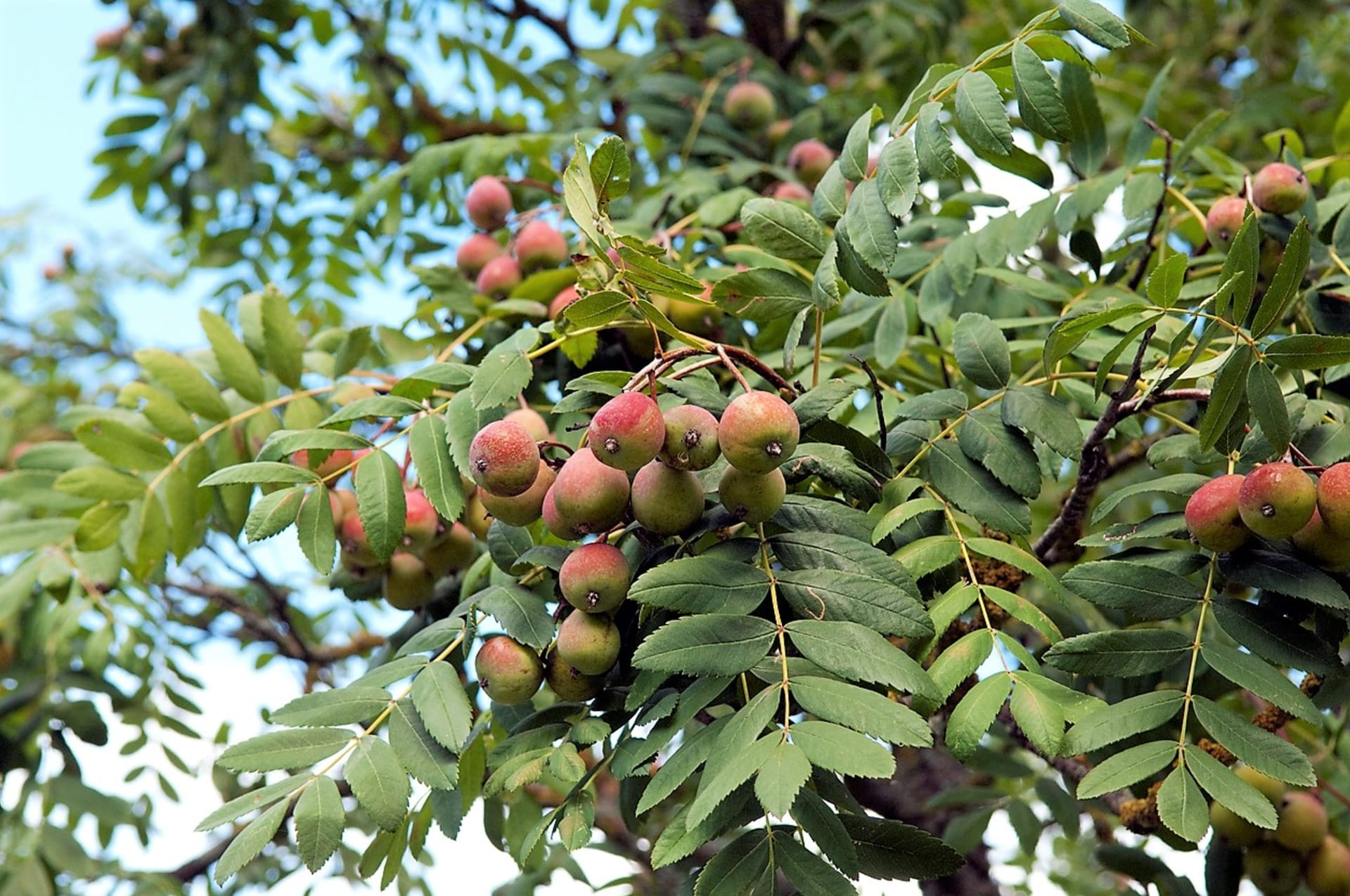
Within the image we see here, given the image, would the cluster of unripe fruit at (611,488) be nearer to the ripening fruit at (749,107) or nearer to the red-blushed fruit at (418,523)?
the red-blushed fruit at (418,523)

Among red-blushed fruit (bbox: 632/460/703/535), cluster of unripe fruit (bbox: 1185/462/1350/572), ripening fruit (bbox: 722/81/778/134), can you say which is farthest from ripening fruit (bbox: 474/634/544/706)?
ripening fruit (bbox: 722/81/778/134)

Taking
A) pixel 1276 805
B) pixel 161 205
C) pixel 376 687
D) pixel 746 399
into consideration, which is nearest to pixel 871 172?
pixel 746 399

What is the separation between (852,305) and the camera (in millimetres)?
2244

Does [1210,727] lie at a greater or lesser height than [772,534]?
lesser

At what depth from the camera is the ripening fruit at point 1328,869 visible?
2064 millimetres

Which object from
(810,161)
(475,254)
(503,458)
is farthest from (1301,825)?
(475,254)

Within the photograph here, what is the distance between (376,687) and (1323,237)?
5.44ft

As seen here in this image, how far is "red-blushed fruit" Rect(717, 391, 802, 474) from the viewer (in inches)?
50.6

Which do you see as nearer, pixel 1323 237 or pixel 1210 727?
pixel 1210 727

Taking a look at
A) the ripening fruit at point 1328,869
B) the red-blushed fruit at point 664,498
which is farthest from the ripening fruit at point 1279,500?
the ripening fruit at point 1328,869

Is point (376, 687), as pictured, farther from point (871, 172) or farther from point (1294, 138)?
point (1294, 138)

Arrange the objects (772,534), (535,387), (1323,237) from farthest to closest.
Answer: (535,387) < (1323,237) < (772,534)

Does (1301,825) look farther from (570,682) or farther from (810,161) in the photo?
(810,161)

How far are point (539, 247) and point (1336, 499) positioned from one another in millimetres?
1474
